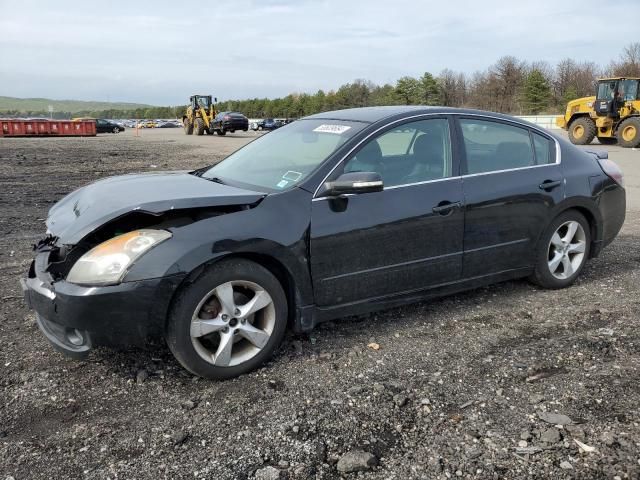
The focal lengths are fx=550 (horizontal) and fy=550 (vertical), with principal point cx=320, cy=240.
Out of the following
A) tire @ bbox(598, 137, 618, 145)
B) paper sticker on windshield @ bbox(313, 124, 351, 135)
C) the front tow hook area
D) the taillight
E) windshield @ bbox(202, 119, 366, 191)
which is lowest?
the front tow hook area

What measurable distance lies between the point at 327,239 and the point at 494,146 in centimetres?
180

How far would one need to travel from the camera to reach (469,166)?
4160 mm

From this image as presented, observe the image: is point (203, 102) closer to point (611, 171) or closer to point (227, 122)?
point (227, 122)

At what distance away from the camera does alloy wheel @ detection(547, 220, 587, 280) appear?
186 inches

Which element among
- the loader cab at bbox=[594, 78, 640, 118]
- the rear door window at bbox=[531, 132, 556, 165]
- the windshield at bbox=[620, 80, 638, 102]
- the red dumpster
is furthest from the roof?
the red dumpster

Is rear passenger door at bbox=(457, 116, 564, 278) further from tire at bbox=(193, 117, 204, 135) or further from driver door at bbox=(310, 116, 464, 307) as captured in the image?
tire at bbox=(193, 117, 204, 135)

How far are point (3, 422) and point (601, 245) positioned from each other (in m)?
4.83

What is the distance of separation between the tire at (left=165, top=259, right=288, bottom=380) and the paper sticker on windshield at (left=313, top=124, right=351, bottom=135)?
125cm

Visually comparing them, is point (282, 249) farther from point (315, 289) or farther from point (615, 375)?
point (615, 375)

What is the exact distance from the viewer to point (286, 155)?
405 cm

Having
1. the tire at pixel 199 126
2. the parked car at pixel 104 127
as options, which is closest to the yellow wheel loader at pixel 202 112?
the tire at pixel 199 126

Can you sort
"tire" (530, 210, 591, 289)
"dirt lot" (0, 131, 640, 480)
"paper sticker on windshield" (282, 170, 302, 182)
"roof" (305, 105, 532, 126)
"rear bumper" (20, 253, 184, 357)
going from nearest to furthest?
"dirt lot" (0, 131, 640, 480)
"rear bumper" (20, 253, 184, 357)
"paper sticker on windshield" (282, 170, 302, 182)
"roof" (305, 105, 532, 126)
"tire" (530, 210, 591, 289)

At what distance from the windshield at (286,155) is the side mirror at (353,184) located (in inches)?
9.1

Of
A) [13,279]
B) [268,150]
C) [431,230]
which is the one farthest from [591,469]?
[13,279]
